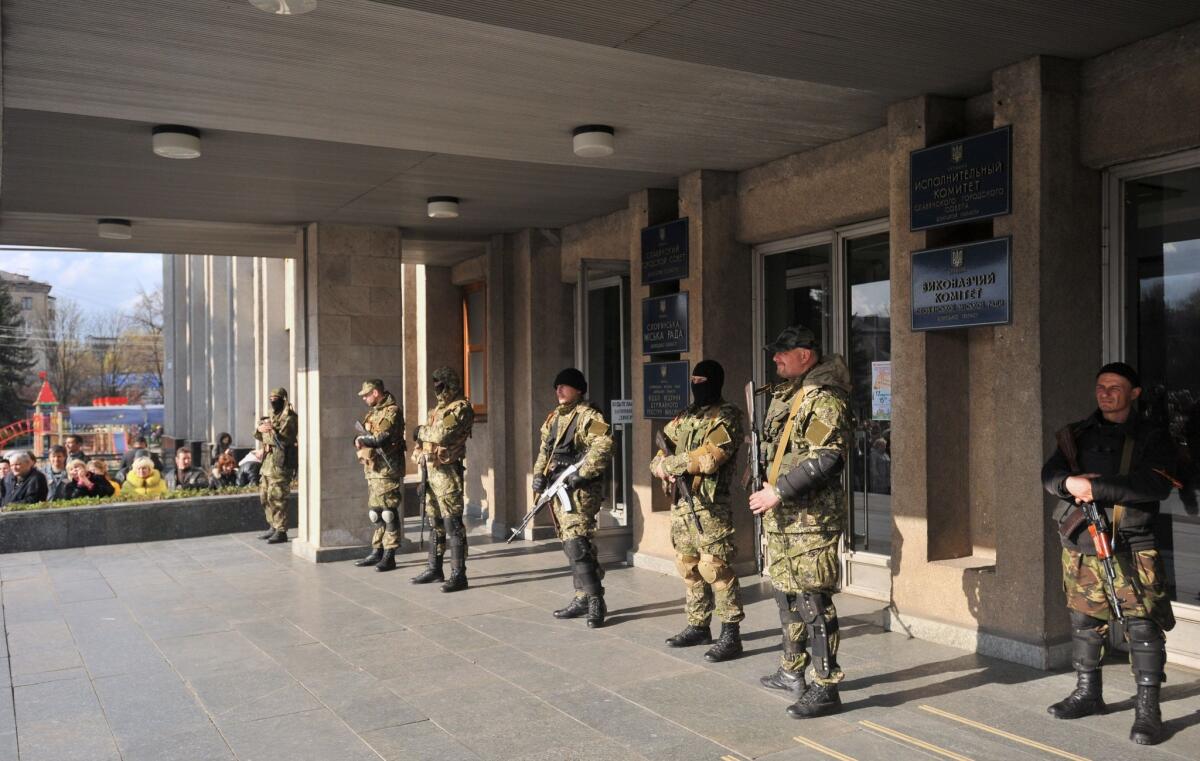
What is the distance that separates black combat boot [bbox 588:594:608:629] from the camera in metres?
7.00

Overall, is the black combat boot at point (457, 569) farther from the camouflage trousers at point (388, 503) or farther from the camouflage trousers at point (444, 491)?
the camouflage trousers at point (388, 503)

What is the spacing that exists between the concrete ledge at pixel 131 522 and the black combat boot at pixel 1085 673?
32.4 ft

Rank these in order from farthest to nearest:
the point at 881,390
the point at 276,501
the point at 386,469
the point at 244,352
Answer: the point at 244,352
the point at 276,501
the point at 386,469
the point at 881,390

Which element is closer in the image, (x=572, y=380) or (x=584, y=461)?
(x=584, y=461)

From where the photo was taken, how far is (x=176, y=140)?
677 centimetres

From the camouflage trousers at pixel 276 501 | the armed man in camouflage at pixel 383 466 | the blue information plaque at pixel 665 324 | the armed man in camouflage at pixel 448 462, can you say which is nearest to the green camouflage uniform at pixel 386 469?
the armed man in camouflage at pixel 383 466

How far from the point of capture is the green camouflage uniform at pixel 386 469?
9.59m

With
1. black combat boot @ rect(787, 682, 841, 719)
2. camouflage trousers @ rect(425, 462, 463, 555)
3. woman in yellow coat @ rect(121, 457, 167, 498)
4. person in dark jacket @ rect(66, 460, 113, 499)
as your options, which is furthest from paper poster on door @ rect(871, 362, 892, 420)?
person in dark jacket @ rect(66, 460, 113, 499)

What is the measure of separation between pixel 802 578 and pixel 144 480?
10.7m

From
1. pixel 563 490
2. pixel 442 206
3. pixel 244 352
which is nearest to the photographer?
pixel 563 490

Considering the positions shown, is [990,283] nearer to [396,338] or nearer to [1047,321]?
[1047,321]

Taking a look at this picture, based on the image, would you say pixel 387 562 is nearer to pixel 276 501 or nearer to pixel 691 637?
pixel 276 501

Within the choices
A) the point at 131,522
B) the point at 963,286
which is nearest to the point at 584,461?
the point at 963,286

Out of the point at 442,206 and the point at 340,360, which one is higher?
the point at 442,206
